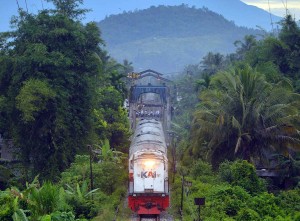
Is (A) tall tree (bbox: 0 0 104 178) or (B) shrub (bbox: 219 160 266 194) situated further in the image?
(A) tall tree (bbox: 0 0 104 178)

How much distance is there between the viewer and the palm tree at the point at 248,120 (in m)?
26.1

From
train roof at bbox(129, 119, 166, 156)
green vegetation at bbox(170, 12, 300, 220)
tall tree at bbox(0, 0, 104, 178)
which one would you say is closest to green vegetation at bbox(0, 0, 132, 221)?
tall tree at bbox(0, 0, 104, 178)

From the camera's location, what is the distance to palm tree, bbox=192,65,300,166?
26.1 metres

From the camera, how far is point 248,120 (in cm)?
2678

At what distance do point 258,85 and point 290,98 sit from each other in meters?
2.01

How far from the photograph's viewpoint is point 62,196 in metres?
19.5

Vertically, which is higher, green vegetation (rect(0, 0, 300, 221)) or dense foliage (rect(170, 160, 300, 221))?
green vegetation (rect(0, 0, 300, 221))

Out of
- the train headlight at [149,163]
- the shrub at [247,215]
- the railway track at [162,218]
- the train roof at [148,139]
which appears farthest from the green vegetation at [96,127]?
the train headlight at [149,163]

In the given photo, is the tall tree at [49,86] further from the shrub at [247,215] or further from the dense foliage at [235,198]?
the shrub at [247,215]

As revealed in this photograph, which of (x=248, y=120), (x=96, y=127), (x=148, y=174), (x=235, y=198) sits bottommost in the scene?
(x=235, y=198)

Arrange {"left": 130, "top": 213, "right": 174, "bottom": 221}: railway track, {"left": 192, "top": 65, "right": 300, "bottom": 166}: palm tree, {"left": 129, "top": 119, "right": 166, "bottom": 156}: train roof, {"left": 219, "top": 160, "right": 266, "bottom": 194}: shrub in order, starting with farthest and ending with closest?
{"left": 192, "top": 65, "right": 300, "bottom": 166}: palm tree → {"left": 219, "top": 160, "right": 266, "bottom": 194}: shrub → {"left": 129, "top": 119, "right": 166, "bottom": 156}: train roof → {"left": 130, "top": 213, "right": 174, "bottom": 221}: railway track

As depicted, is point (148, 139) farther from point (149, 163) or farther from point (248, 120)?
point (248, 120)

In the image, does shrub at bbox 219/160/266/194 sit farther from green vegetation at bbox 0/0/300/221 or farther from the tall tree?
the tall tree

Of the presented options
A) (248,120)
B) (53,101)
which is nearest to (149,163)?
(248,120)
